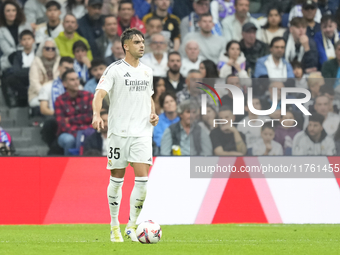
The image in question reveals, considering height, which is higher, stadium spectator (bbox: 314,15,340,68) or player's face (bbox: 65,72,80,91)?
stadium spectator (bbox: 314,15,340,68)

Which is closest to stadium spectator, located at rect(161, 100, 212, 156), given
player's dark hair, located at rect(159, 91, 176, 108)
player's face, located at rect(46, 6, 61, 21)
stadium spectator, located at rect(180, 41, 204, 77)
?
player's dark hair, located at rect(159, 91, 176, 108)

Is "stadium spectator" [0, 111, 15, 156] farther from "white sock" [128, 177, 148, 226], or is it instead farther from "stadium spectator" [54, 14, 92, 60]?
"white sock" [128, 177, 148, 226]

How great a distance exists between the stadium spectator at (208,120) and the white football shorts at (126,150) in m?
4.46

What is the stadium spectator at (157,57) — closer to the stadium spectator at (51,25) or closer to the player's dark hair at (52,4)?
the stadium spectator at (51,25)

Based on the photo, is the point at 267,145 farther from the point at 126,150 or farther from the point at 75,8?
the point at 75,8

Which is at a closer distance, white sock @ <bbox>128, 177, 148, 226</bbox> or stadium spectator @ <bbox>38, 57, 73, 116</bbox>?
white sock @ <bbox>128, 177, 148, 226</bbox>

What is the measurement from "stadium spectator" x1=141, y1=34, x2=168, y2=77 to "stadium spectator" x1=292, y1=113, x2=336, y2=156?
3.61 meters

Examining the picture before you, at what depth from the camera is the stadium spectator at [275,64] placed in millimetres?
13758

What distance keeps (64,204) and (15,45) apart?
4.78m

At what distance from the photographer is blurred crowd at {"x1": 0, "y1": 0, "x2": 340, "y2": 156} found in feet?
37.9

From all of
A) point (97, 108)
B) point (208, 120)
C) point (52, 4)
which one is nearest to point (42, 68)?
point (52, 4)

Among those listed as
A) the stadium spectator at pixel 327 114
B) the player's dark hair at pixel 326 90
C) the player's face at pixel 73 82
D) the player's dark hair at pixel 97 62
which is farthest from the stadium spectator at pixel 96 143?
the player's dark hair at pixel 326 90

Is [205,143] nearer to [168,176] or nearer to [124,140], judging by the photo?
[168,176]

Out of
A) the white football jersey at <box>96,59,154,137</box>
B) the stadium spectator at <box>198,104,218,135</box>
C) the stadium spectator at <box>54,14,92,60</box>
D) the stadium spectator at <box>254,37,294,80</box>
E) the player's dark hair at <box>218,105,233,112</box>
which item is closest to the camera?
the white football jersey at <box>96,59,154,137</box>
